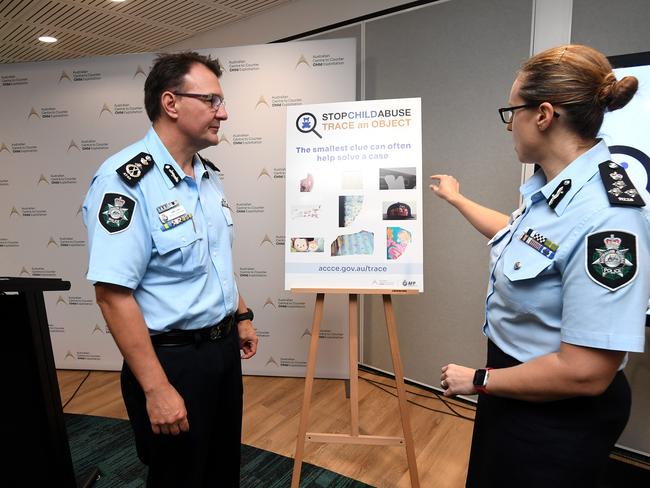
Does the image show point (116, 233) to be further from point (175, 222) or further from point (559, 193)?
point (559, 193)

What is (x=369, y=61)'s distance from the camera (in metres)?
2.74

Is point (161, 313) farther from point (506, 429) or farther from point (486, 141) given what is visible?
point (486, 141)

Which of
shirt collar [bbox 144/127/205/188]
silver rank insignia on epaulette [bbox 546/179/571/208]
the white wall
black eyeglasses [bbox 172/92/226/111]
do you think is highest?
the white wall

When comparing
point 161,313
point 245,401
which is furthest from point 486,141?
point 245,401

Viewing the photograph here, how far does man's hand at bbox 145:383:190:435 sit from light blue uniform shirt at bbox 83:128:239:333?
183 millimetres

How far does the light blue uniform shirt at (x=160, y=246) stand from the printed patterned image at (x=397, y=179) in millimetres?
833

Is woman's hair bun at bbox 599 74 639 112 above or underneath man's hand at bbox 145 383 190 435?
above

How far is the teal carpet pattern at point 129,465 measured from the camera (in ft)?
6.01

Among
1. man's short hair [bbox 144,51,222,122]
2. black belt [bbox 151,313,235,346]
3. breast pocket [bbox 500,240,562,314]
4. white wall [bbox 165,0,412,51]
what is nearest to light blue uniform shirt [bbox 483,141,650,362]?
breast pocket [bbox 500,240,562,314]

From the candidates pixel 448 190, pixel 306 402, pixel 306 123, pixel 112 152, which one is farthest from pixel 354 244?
pixel 112 152

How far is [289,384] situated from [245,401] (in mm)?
369

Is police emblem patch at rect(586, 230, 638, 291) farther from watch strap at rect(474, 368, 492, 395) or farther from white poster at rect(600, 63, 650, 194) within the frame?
white poster at rect(600, 63, 650, 194)

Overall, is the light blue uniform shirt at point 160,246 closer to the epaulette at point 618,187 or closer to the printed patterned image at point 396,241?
the printed patterned image at point 396,241

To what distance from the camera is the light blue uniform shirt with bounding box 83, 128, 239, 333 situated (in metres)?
1.03
